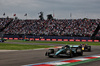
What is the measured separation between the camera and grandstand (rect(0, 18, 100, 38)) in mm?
56656

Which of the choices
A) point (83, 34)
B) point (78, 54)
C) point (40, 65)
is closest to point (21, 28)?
point (83, 34)

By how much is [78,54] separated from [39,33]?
152ft

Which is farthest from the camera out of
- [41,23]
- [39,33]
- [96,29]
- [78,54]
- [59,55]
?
[41,23]

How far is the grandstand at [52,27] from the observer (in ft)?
186

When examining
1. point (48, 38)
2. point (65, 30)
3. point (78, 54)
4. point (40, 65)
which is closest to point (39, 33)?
point (48, 38)

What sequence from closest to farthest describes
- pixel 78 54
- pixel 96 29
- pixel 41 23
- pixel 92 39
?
pixel 78 54, pixel 92 39, pixel 96 29, pixel 41 23

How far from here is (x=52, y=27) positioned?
63.2m

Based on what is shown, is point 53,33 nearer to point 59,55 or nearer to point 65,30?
point 65,30

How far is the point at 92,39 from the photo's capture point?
5159cm

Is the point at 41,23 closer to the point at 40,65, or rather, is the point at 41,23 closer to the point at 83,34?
the point at 83,34

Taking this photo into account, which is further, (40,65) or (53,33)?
(53,33)

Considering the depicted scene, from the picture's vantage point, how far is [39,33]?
6175 cm

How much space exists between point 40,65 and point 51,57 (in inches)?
163

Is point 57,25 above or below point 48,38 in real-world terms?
above
